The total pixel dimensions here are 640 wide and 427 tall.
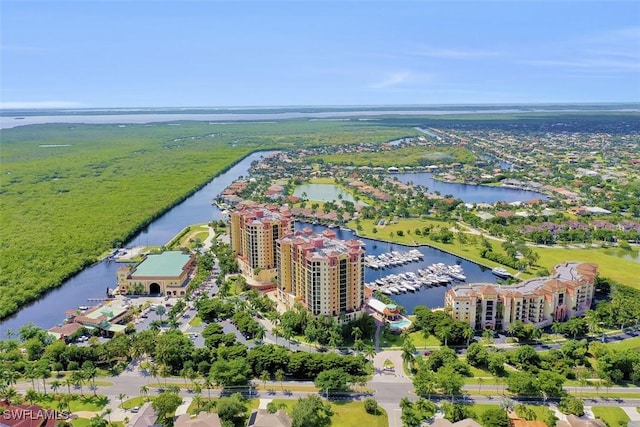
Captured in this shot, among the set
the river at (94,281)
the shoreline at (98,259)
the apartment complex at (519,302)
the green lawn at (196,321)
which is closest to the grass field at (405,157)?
the shoreline at (98,259)

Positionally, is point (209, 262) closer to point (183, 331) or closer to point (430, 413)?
point (183, 331)

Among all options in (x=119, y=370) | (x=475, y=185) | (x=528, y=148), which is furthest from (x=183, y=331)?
(x=528, y=148)

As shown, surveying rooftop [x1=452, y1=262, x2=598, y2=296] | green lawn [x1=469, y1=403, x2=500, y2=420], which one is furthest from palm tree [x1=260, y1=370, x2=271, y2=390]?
rooftop [x1=452, y1=262, x2=598, y2=296]

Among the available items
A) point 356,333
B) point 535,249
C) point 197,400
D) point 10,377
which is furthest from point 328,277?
point 535,249

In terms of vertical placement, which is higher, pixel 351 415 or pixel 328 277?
pixel 328 277

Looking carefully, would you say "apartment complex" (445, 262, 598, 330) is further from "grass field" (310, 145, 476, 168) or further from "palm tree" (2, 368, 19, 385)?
"grass field" (310, 145, 476, 168)

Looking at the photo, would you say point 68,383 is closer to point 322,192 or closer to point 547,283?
point 547,283
